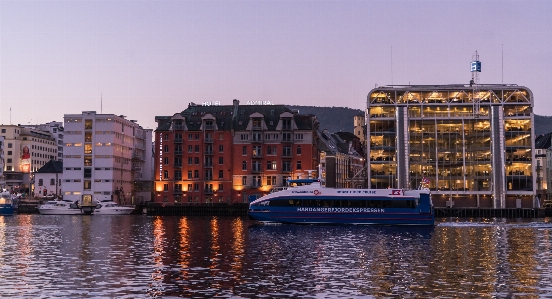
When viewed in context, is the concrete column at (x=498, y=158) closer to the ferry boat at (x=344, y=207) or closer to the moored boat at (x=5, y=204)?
the ferry boat at (x=344, y=207)

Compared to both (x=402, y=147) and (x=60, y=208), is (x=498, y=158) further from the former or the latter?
(x=60, y=208)

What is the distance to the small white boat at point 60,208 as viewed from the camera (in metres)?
168

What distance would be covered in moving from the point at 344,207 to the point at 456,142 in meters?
58.8

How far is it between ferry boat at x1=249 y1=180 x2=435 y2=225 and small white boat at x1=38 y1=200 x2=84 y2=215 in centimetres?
7810

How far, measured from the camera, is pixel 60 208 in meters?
169

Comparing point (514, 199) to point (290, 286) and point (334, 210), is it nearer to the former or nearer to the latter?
point (334, 210)

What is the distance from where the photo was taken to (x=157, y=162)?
169500 millimetres

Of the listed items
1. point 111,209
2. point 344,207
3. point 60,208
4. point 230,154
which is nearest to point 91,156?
point 60,208

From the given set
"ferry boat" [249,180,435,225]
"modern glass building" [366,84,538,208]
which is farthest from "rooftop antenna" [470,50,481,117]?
"ferry boat" [249,180,435,225]

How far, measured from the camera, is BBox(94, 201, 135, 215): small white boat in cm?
16525

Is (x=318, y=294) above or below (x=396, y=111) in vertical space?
below

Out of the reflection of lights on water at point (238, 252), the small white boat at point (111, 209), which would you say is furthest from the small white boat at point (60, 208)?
the reflection of lights on water at point (238, 252)

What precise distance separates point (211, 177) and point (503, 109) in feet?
205

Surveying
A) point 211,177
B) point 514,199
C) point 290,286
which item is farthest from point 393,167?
point 290,286
